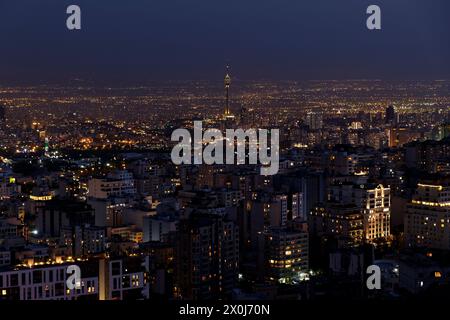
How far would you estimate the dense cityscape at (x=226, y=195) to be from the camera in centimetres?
499

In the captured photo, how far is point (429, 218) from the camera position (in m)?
7.07

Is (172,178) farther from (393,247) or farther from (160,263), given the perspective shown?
(160,263)

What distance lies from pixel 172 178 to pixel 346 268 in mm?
5284

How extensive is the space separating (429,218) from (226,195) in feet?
6.70

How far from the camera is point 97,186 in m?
9.31

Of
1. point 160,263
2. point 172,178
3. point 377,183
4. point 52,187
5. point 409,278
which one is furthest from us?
point 172,178

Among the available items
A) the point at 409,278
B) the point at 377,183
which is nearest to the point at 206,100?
the point at 377,183

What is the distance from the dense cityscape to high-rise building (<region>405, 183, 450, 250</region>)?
0.06ft

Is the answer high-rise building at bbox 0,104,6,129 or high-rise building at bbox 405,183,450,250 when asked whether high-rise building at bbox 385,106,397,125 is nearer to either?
high-rise building at bbox 405,183,450,250

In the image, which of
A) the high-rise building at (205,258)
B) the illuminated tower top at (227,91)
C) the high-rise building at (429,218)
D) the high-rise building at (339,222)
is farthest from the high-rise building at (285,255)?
the illuminated tower top at (227,91)

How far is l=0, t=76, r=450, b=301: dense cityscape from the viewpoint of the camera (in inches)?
197

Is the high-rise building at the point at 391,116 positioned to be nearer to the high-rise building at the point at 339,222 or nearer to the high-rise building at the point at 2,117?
the high-rise building at the point at 339,222

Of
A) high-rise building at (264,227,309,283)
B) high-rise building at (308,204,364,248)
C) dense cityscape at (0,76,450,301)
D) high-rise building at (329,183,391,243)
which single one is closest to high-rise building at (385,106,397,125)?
dense cityscape at (0,76,450,301)

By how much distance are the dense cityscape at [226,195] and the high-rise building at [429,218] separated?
0.06 feet
